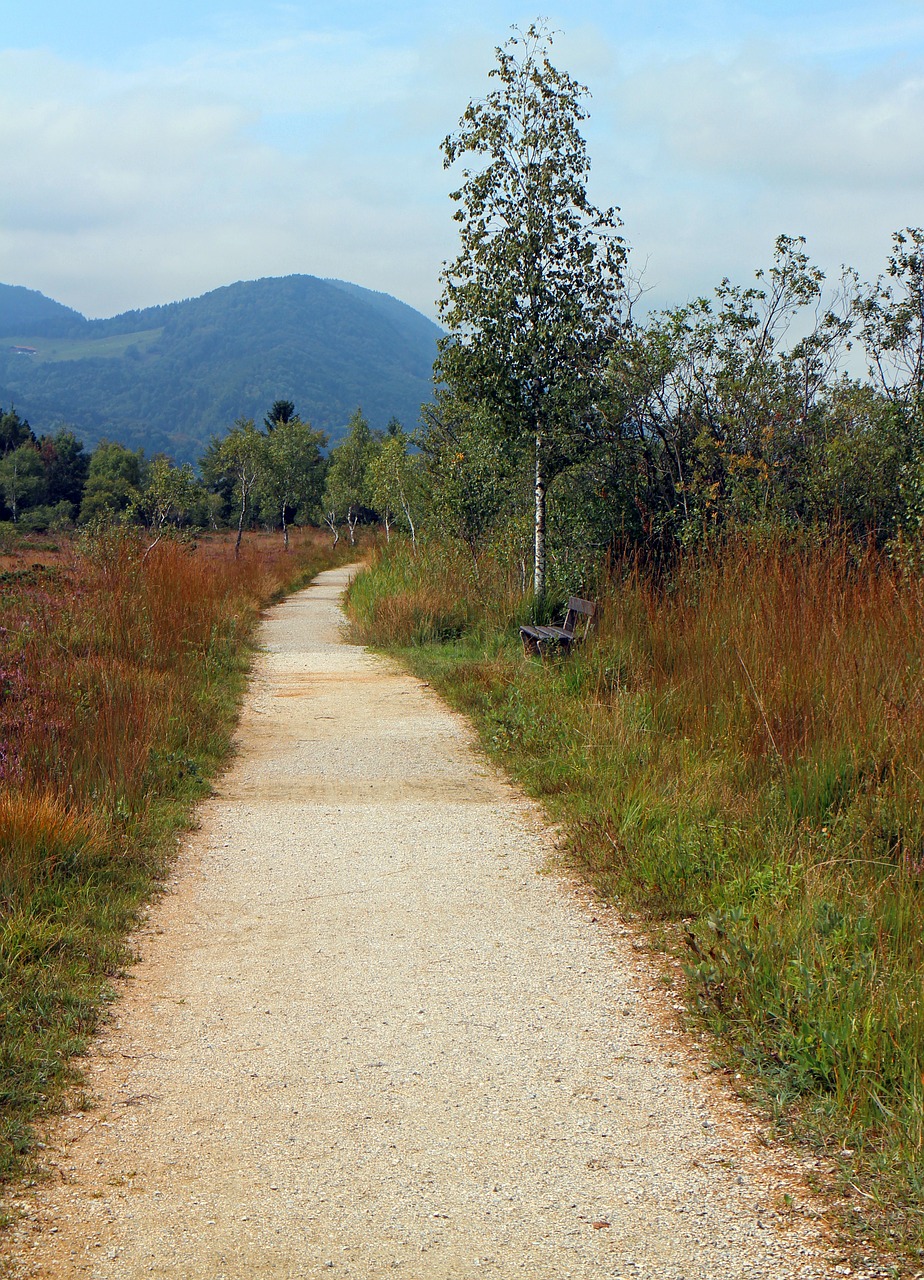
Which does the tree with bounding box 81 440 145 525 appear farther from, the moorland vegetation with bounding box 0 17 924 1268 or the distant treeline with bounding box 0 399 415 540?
the moorland vegetation with bounding box 0 17 924 1268

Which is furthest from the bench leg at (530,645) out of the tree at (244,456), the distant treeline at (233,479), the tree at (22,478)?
the tree at (22,478)

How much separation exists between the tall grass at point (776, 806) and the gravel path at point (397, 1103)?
218mm

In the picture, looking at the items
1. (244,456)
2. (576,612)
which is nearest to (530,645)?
(576,612)

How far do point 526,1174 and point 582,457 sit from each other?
9563mm

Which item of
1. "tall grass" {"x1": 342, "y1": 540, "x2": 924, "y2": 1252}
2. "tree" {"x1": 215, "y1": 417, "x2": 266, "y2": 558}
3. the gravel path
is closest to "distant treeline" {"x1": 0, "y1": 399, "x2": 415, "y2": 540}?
"tree" {"x1": 215, "y1": 417, "x2": 266, "y2": 558}

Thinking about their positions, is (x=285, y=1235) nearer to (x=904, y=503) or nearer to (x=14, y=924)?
(x=14, y=924)

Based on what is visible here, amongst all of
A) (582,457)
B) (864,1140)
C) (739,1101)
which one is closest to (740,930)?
(739,1101)

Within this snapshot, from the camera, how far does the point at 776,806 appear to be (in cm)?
487

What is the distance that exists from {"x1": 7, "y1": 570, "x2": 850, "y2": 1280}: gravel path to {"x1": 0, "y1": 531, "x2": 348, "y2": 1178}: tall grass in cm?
17

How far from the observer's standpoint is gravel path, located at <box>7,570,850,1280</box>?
234cm

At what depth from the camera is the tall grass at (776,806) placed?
9.55 ft

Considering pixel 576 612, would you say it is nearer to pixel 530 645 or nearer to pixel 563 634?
pixel 563 634

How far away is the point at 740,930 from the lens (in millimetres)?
3734

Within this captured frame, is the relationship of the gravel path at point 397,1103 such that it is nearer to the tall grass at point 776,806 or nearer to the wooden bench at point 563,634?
the tall grass at point 776,806
